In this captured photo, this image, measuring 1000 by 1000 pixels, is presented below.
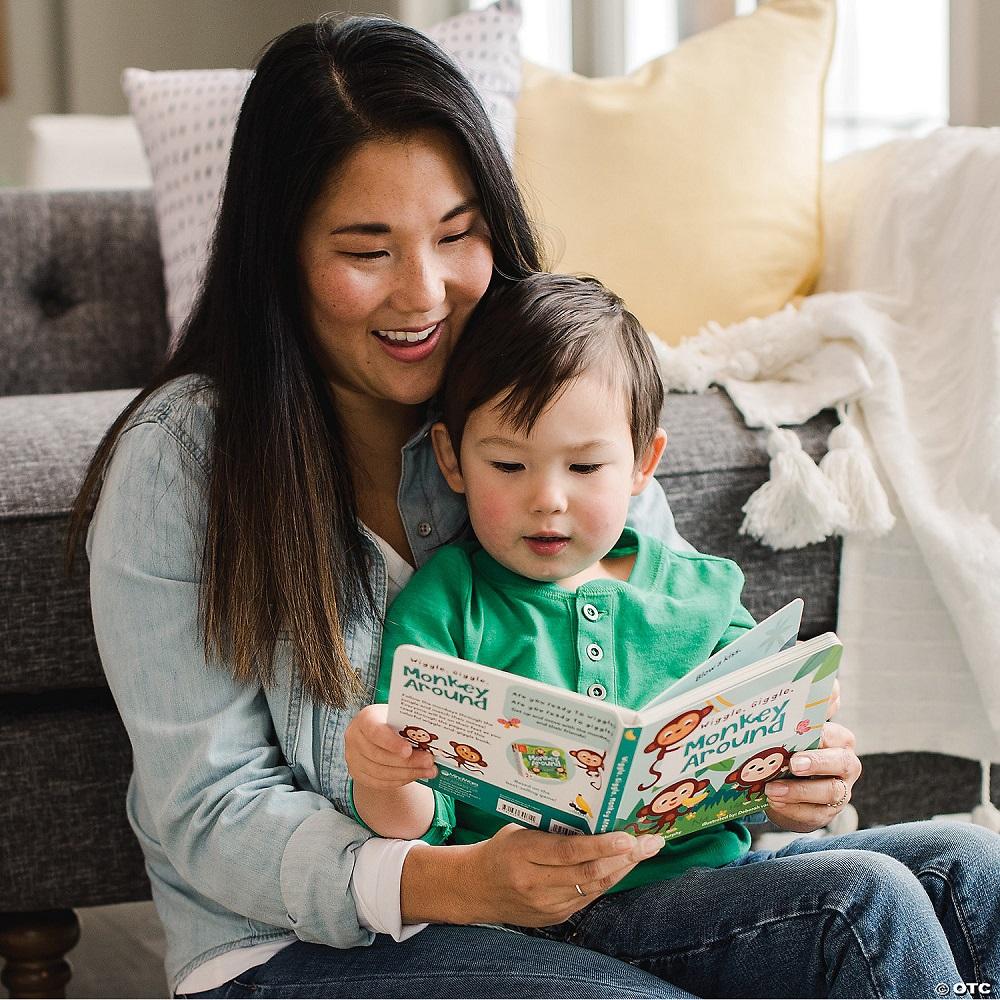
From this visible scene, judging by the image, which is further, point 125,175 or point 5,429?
point 125,175

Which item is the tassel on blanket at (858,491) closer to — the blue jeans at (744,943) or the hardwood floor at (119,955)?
the blue jeans at (744,943)

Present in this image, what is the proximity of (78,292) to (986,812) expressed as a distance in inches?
50.7

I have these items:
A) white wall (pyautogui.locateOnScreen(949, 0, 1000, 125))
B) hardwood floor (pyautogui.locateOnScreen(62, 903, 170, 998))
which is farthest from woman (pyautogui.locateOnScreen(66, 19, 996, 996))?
white wall (pyautogui.locateOnScreen(949, 0, 1000, 125))

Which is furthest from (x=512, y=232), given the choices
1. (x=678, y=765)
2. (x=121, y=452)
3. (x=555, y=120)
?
(x=555, y=120)

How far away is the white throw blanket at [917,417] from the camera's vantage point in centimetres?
122

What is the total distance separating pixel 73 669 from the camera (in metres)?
1.14

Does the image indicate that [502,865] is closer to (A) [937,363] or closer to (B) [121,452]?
(B) [121,452]

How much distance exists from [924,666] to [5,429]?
91 cm

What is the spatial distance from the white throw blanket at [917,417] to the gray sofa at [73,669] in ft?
0.14

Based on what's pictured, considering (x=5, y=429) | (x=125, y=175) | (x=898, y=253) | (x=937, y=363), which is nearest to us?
(x=5, y=429)

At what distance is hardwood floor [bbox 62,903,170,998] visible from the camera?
134cm

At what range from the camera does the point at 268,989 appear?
2.83ft

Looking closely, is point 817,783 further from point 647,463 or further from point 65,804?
point 65,804

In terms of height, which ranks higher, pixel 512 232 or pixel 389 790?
pixel 512 232
